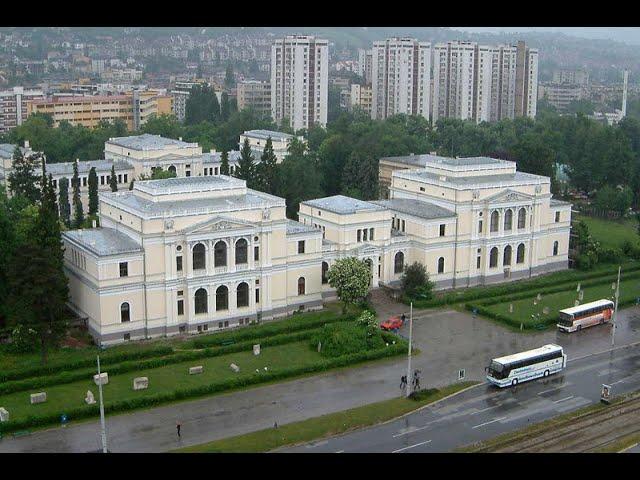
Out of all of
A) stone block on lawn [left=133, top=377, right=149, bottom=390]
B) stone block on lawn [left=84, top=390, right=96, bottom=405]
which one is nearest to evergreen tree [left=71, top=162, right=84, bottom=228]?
stone block on lawn [left=133, top=377, right=149, bottom=390]

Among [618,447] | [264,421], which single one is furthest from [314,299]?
[618,447]

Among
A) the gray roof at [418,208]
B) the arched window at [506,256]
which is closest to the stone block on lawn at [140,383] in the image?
the gray roof at [418,208]

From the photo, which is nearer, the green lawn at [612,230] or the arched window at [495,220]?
the arched window at [495,220]

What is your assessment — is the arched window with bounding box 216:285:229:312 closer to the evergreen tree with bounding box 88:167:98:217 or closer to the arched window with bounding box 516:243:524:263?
the arched window with bounding box 516:243:524:263

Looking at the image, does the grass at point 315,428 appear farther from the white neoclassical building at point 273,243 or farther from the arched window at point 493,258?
the arched window at point 493,258

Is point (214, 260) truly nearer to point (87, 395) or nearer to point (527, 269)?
point (87, 395)
